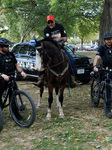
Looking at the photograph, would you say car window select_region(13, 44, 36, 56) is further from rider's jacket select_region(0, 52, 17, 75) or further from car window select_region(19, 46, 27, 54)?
rider's jacket select_region(0, 52, 17, 75)

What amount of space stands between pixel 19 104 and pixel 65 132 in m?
1.25

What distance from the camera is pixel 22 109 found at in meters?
5.11

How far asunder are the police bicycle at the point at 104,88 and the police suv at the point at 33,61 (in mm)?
3064

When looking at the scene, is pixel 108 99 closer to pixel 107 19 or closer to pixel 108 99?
pixel 108 99

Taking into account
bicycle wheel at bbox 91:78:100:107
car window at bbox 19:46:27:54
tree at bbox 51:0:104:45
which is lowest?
bicycle wheel at bbox 91:78:100:107

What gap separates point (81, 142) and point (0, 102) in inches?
90.8

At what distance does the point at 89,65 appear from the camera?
10617 millimetres

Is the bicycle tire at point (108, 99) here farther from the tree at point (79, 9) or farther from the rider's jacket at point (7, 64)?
the tree at point (79, 9)

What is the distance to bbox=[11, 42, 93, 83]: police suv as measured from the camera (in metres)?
10.1

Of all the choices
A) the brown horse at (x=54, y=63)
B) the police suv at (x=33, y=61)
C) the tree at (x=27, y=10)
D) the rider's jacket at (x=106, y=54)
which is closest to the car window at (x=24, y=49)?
the police suv at (x=33, y=61)

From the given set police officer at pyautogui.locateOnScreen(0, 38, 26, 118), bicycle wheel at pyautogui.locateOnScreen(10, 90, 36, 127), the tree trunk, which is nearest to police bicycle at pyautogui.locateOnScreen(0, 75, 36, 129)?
bicycle wheel at pyautogui.locateOnScreen(10, 90, 36, 127)

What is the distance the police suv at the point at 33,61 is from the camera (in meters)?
10.1

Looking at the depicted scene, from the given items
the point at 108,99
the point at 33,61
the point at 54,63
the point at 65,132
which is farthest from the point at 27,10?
the point at 65,132

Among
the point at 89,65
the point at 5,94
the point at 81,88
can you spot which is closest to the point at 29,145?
the point at 5,94
